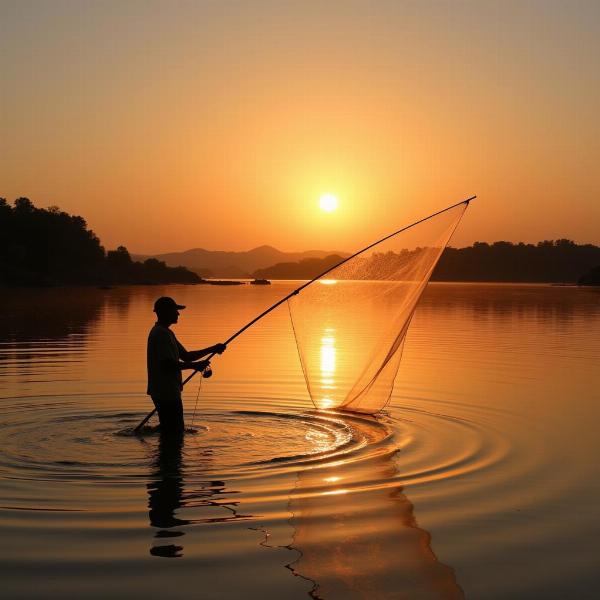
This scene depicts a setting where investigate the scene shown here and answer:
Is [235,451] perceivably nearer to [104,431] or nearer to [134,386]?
[104,431]

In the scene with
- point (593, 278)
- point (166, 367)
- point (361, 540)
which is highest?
point (593, 278)

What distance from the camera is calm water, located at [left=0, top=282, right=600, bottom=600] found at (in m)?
5.93

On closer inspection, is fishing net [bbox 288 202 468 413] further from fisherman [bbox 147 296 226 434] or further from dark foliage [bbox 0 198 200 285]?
dark foliage [bbox 0 198 200 285]

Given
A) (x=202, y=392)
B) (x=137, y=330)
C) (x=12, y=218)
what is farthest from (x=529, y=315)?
(x=12, y=218)

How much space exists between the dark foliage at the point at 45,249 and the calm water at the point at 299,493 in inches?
4475

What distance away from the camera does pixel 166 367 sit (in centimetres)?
1033

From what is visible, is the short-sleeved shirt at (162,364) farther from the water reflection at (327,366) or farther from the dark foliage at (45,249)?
the dark foliage at (45,249)

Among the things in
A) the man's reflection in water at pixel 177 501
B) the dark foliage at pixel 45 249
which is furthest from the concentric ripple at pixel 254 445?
the dark foliage at pixel 45 249

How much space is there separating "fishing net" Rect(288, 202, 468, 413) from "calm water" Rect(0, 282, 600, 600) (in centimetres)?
77

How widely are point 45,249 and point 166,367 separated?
5579 inches

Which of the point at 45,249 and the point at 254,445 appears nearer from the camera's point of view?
the point at 254,445

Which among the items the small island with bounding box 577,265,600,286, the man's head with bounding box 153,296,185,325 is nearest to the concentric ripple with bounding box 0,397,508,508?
the man's head with bounding box 153,296,185,325

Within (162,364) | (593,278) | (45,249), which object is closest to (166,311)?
(162,364)

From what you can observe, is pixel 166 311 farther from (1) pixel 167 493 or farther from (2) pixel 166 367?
(1) pixel 167 493
